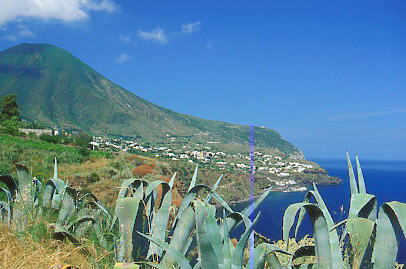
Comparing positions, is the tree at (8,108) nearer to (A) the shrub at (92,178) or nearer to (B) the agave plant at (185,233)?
(A) the shrub at (92,178)

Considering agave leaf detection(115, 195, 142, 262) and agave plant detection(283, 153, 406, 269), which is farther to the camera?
agave leaf detection(115, 195, 142, 262)

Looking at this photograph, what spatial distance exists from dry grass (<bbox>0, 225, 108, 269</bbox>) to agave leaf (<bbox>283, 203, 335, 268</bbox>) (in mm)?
1372

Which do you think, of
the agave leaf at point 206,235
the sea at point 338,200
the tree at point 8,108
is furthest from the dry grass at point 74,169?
the tree at point 8,108

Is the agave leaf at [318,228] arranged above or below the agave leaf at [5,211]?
above

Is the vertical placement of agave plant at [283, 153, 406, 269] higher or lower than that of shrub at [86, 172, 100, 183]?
higher

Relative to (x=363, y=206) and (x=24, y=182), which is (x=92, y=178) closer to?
(x=24, y=182)

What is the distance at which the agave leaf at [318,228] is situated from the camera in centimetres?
161

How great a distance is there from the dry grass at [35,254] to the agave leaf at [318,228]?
4.50 feet

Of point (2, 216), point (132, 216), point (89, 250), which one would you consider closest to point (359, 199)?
point (132, 216)

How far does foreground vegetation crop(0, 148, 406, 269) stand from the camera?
5.45ft

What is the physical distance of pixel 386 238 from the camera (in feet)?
5.57

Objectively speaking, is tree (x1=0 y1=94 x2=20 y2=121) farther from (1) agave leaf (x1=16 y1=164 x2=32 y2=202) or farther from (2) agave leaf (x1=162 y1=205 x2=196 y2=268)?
(2) agave leaf (x1=162 y1=205 x2=196 y2=268)

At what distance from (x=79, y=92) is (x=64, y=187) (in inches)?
6133

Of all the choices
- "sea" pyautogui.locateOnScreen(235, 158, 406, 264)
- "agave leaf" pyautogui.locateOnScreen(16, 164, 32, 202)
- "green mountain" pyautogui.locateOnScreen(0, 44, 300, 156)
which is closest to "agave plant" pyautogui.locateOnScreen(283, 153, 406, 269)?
"sea" pyautogui.locateOnScreen(235, 158, 406, 264)
